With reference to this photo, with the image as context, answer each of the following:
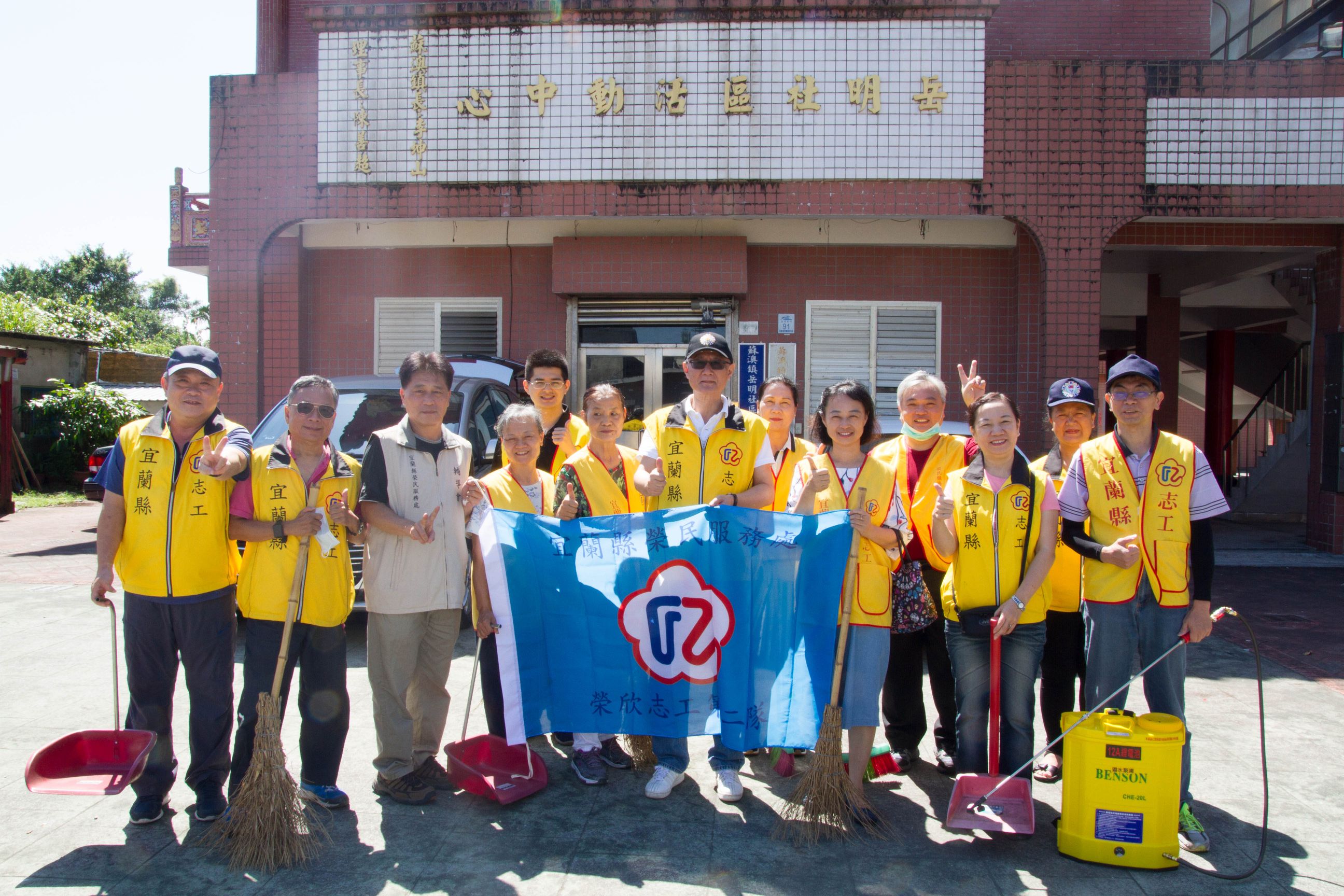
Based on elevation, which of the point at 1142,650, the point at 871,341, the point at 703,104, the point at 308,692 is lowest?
the point at 308,692

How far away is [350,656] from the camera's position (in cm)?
616

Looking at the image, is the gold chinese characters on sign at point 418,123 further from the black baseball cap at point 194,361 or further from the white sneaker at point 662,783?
the white sneaker at point 662,783

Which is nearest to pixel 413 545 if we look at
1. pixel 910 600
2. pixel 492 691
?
pixel 492 691

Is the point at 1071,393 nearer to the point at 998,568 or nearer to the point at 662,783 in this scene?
the point at 998,568

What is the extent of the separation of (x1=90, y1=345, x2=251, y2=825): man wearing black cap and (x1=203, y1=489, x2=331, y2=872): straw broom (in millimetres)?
310

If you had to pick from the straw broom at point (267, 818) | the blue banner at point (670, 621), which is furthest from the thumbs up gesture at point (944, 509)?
the straw broom at point (267, 818)

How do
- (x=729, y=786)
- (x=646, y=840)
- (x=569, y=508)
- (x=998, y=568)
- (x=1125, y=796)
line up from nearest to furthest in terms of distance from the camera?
(x=1125, y=796) → (x=646, y=840) → (x=998, y=568) → (x=729, y=786) → (x=569, y=508)

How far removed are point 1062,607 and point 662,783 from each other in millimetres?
2113

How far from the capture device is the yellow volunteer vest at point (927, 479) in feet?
13.3

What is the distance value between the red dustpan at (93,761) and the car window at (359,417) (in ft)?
10.9

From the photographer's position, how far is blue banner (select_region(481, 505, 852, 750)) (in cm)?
388

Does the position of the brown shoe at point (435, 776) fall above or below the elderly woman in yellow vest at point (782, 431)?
below

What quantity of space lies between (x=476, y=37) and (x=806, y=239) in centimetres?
426

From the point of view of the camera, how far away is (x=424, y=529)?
379 centimetres
